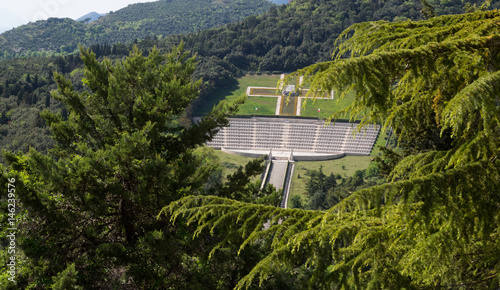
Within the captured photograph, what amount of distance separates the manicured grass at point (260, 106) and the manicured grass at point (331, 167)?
1913 centimetres

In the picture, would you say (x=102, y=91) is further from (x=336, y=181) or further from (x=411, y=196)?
(x=336, y=181)

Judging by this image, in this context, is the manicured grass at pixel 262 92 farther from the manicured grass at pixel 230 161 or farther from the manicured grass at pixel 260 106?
the manicured grass at pixel 230 161

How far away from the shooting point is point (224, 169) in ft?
173

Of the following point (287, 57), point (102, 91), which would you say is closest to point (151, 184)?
point (102, 91)

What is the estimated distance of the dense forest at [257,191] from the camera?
372 centimetres

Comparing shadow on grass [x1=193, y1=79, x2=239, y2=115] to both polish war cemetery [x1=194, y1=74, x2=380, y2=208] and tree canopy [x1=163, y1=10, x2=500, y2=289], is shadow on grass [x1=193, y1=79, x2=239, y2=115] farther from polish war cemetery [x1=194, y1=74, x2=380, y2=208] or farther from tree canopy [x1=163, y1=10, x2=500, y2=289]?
tree canopy [x1=163, y1=10, x2=500, y2=289]

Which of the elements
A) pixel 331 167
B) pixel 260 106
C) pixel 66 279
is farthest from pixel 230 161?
pixel 66 279

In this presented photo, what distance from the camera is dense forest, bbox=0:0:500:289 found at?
3725 mm

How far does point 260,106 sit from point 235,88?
13.1 metres

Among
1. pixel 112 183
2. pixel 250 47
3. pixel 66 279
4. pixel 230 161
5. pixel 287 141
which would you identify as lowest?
pixel 230 161

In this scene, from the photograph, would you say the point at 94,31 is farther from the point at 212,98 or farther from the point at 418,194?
the point at 418,194

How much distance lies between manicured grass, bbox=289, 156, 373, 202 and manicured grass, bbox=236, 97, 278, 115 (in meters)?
19.1

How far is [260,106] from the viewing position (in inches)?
2997

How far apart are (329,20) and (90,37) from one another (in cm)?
10748
